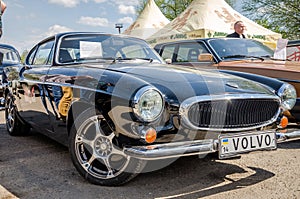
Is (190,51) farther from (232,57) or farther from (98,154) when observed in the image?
(98,154)

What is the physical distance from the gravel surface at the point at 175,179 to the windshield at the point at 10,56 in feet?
24.7

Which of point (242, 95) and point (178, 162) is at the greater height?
point (242, 95)

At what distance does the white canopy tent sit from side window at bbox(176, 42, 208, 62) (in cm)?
516

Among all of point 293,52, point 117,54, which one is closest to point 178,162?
point 117,54

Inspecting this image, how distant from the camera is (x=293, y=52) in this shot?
632cm

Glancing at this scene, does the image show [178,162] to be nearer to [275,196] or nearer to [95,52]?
[275,196]

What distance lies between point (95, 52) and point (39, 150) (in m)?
1.40

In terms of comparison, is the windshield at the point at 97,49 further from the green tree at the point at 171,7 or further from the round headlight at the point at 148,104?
the green tree at the point at 171,7

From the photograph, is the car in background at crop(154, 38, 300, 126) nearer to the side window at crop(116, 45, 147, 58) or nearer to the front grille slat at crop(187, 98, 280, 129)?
the side window at crop(116, 45, 147, 58)

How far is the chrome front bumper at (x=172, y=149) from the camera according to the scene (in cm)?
235

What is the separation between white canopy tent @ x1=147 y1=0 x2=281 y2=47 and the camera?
456 inches

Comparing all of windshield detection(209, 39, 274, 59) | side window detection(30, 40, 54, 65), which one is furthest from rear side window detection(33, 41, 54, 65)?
windshield detection(209, 39, 274, 59)

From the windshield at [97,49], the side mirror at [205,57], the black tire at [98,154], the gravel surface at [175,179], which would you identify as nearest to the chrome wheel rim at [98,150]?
the black tire at [98,154]

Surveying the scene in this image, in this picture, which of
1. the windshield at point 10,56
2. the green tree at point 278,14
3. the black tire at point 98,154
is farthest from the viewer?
the green tree at point 278,14
